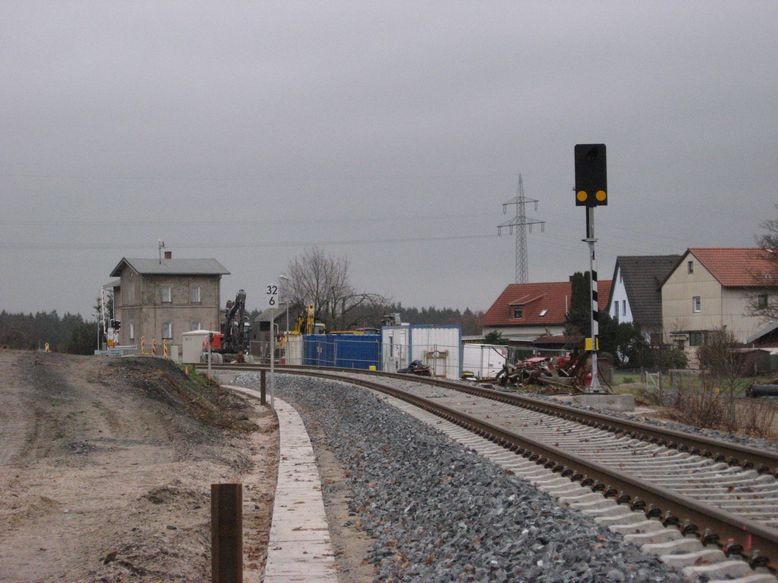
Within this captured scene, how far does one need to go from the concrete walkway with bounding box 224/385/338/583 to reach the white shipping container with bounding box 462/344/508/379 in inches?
1035

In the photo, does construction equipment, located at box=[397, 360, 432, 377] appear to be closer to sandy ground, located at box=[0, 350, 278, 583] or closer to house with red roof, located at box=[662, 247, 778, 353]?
sandy ground, located at box=[0, 350, 278, 583]

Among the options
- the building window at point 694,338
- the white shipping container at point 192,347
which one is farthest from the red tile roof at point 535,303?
the white shipping container at point 192,347

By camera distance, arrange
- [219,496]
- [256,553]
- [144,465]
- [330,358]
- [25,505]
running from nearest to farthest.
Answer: [219,496], [256,553], [25,505], [144,465], [330,358]

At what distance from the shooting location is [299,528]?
923cm

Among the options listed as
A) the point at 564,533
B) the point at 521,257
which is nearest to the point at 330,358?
the point at 521,257

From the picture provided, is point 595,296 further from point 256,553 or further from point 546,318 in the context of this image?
point 546,318

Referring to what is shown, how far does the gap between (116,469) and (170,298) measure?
74.0 meters

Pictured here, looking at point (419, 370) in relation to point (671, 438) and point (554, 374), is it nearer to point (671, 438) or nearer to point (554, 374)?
point (554, 374)

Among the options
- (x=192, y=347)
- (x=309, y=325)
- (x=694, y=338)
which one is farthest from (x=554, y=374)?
(x=192, y=347)

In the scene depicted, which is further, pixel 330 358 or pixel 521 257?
pixel 521 257

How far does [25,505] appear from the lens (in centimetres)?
1049

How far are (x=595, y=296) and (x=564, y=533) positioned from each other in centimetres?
1353

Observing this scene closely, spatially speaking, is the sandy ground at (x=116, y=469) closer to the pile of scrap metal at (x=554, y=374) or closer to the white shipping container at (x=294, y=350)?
the pile of scrap metal at (x=554, y=374)

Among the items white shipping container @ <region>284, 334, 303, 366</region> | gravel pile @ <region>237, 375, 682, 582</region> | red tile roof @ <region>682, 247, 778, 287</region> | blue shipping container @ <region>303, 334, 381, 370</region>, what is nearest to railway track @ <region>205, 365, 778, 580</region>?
gravel pile @ <region>237, 375, 682, 582</region>
